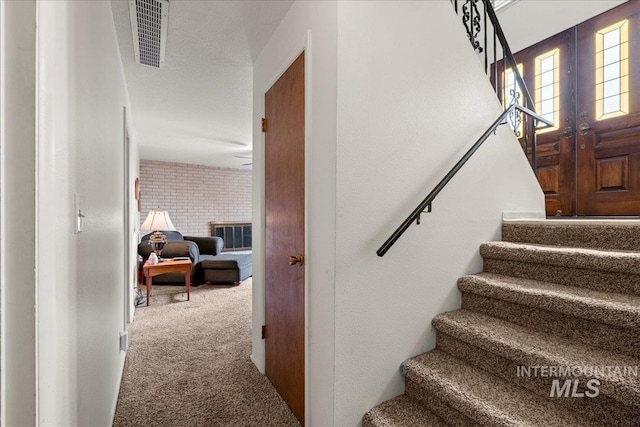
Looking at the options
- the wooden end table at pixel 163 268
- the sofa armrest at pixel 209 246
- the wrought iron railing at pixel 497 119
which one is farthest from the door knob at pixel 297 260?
the sofa armrest at pixel 209 246

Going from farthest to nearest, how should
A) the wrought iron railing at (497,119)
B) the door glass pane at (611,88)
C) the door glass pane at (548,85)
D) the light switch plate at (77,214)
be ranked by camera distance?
1. the door glass pane at (548,85)
2. the door glass pane at (611,88)
3. the wrought iron railing at (497,119)
4. the light switch plate at (77,214)

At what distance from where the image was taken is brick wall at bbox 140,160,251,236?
702cm

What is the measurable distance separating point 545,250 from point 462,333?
689mm

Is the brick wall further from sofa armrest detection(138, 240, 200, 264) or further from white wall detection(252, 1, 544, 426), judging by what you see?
white wall detection(252, 1, 544, 426)

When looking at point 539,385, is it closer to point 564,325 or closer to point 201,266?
point 564,325

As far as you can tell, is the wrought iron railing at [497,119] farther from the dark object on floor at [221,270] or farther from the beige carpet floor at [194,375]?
the dark object on floor at [221,270]

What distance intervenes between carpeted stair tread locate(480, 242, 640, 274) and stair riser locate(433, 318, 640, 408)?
1.97 feet

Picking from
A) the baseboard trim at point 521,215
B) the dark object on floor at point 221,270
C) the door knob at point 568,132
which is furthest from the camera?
the dark object on floor at point 221,270

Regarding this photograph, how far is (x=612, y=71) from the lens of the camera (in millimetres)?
2684

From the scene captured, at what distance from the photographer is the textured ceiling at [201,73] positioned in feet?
6.32

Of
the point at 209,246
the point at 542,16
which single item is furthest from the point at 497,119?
the point at 209,246

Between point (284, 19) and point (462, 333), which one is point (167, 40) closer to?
point (284, 19)

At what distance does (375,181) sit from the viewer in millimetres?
1501

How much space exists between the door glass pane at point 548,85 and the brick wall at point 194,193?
6783mm
